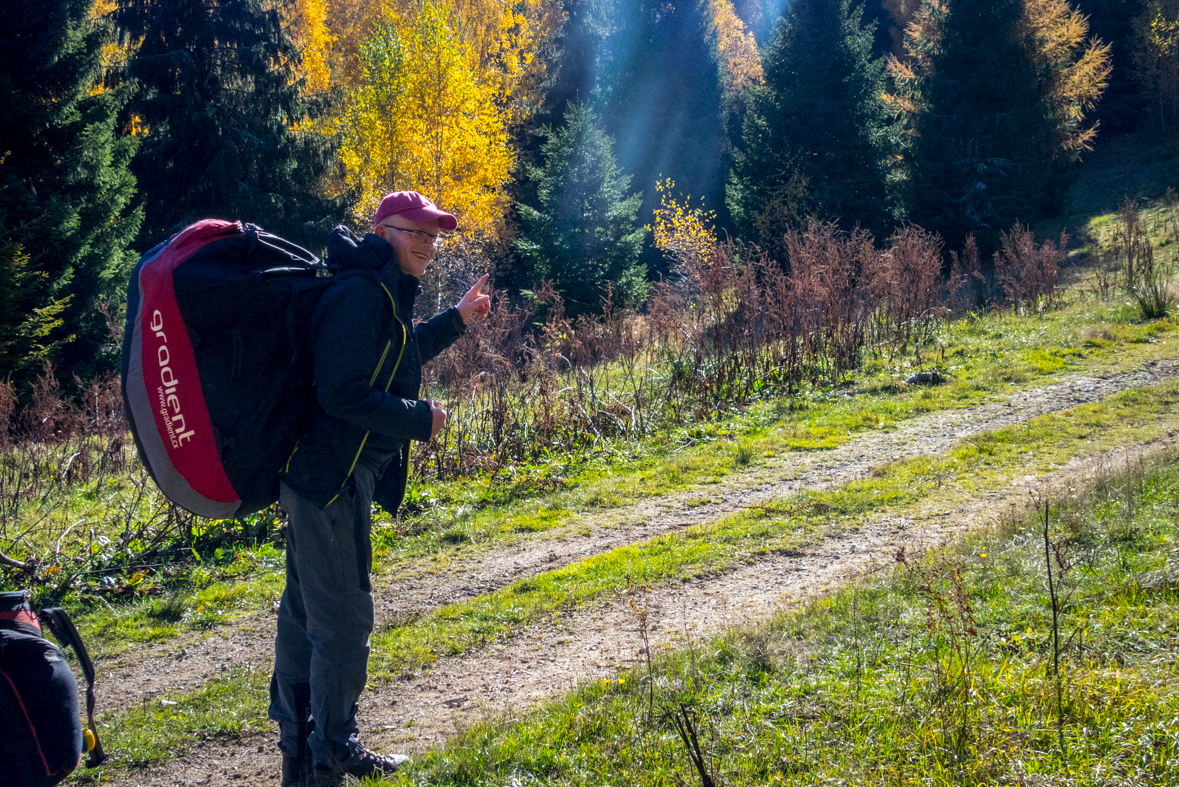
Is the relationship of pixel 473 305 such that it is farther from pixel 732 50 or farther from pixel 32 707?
pixel 732 50

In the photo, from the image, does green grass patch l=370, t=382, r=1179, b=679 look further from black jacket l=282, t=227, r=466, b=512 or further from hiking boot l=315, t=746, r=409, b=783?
black jacket l=282, t=227, r=466, b=512

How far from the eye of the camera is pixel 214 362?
105 inches

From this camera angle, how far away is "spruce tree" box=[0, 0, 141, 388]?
45.4 feet

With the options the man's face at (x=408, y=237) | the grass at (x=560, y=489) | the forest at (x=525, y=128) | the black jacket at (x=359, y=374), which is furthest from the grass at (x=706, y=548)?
the forest at (x=525, y=128)

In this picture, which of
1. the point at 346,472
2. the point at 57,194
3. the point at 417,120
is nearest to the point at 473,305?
the point at 346,472

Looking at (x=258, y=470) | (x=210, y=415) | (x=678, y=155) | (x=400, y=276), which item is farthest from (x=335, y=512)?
(x=678, y=155)

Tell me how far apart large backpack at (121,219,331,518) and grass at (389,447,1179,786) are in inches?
56.7

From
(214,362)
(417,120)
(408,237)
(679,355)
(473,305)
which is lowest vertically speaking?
(679,355)

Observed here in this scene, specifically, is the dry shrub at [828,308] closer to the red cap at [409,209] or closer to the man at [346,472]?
the red cap at [409,209]

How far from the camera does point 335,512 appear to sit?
295cm

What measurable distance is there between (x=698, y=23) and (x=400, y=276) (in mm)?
39122

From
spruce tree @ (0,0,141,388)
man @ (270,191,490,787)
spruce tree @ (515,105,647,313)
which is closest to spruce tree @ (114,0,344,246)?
spruce tree @ (0,0,141,388)

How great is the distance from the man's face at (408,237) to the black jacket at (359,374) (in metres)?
0.05

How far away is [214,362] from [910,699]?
2.88 meters
